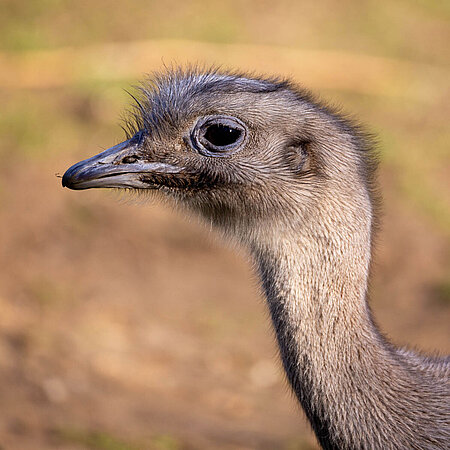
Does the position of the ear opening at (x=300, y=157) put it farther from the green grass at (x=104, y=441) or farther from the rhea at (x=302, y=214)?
the green grass at (x=104, y=441)

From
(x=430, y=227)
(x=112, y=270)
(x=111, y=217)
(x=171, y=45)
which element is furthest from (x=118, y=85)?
(x=430, y=227)

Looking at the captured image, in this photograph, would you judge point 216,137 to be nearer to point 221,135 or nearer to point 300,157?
point 221,135

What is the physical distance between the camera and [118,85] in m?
8.50

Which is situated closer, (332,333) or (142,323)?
(332,333)

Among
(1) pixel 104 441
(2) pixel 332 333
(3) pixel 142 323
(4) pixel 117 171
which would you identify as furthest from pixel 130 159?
(3) pixel 142 323

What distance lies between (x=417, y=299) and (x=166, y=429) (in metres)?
2.85

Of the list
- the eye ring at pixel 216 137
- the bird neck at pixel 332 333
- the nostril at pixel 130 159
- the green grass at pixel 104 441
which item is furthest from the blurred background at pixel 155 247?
the bird neck at pixel 332 333

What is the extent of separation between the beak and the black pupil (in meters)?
0.15

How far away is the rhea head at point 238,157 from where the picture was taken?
2.72 meters

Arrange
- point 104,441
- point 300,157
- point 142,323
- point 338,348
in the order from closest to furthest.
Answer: point 338,348
point 300,157
point 104,441
point 142,323

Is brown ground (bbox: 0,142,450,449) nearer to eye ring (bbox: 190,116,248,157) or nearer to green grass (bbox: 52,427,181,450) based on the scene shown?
green grass (bbox: 52,427,181,450)

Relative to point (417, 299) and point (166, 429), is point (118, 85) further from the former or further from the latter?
point (166, 429)

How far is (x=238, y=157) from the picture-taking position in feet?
9.16

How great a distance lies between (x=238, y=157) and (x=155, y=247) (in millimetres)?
4070
